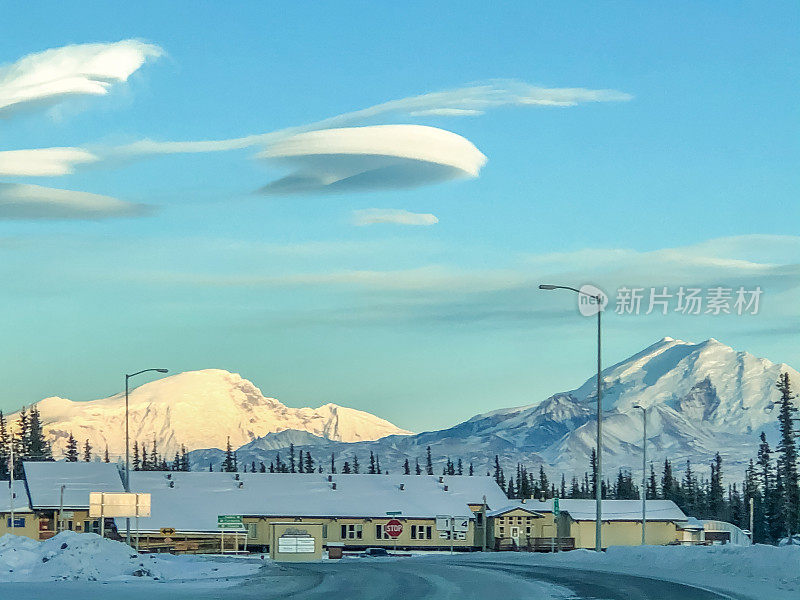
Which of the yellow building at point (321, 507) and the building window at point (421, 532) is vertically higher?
the yellow building at point (321, 507)

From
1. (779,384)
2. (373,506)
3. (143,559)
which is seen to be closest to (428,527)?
(373,506)

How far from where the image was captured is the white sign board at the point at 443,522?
118 metres

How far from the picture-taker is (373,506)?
4695 inches

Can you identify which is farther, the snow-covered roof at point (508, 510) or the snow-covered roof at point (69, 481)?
the snow-covered roof at point (508, 510)

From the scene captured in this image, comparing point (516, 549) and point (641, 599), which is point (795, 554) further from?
point (516, 549)

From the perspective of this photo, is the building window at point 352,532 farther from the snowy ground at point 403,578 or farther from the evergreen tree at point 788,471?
the snowy ground at point 403,578

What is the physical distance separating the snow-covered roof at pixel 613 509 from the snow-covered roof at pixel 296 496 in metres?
5.40

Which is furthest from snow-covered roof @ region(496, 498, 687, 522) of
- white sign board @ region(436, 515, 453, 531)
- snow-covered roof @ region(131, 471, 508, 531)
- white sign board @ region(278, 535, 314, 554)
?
white sign board @ region(278, 535, 314, 554)

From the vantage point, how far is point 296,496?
397 ft

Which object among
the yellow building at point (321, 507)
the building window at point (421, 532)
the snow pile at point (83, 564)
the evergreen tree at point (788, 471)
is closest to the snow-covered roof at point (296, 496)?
the yellow building at point (321, 507)

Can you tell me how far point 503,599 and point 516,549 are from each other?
9090cm

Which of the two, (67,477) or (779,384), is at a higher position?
(779,384)

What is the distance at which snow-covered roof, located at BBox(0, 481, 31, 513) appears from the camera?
110 meters

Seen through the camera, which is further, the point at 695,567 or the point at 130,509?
the point at 130,509
